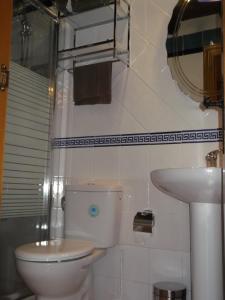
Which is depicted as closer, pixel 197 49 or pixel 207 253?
pixel 207 253

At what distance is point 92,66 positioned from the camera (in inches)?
84.5

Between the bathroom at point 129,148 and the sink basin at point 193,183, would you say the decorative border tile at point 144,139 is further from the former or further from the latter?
the sink basin at point 193,183

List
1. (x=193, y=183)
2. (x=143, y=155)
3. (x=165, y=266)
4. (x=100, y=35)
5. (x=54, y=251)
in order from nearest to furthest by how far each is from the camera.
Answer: (x=193, y=183), (x=54, y=251), (x=165, y=266), (x=143, y=155), (x=100, y=35)

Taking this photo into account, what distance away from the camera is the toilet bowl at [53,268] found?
4.79 feet

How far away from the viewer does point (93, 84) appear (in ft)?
6.93

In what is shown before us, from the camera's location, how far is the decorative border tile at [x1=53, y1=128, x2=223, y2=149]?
1.84 metres

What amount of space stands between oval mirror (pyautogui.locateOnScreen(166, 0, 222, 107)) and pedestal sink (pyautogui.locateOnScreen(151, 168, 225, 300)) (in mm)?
610

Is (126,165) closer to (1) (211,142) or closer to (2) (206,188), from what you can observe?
(1) (211,142)

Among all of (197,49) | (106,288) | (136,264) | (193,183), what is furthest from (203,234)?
(197,49)

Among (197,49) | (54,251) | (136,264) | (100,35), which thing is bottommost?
(136,264)

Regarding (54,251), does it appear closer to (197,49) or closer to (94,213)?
(94,213)

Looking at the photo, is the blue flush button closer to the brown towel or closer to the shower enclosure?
A: the shower enclosure

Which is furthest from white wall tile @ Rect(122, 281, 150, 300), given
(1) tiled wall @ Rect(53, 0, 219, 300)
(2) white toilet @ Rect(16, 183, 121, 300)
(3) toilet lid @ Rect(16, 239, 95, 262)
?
(3) toilet lid @ Rect(16, 239, 95, 262)

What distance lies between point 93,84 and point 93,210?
0.80 metres
